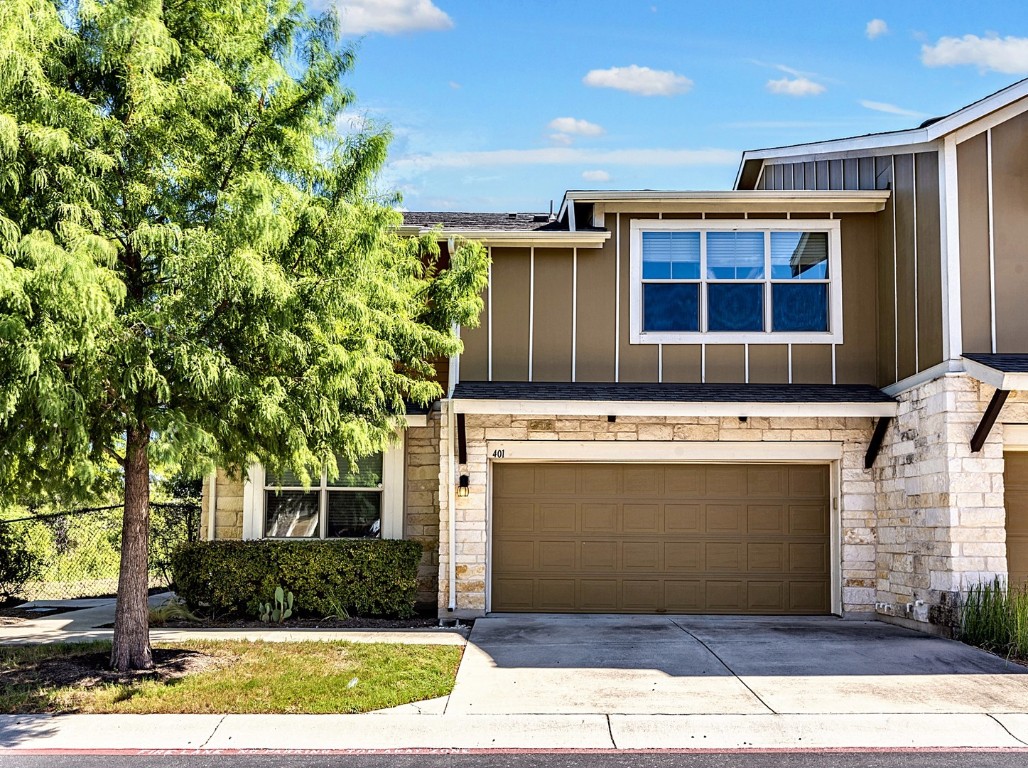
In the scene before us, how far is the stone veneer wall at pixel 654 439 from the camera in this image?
1248 centimetres

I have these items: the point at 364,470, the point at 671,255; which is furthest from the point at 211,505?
the point at 671,255

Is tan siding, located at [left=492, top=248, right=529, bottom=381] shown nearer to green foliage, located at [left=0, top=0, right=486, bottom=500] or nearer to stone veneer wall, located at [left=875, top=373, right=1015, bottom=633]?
green foliage, located at [left=0, top=0, right=486, bottom=500]

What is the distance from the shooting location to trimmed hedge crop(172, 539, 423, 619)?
1238cm

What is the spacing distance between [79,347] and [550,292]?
733cm

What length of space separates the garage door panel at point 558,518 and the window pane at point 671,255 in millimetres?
3283

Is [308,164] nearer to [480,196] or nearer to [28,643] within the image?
[28,643]

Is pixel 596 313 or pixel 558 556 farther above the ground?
pixel 596 313

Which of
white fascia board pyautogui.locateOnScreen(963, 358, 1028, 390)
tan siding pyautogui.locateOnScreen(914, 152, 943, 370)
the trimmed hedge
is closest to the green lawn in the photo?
the trimmed hedge

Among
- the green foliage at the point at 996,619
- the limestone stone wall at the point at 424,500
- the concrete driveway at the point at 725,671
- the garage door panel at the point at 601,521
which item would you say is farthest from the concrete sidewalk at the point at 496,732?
the limestone stone wall at the point at 424,500

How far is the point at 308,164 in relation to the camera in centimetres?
848

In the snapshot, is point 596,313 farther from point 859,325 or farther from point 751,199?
point 859,325

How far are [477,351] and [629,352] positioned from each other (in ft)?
6.69

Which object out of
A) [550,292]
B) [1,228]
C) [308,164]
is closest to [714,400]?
[550,292]

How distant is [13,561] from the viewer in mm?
14445
